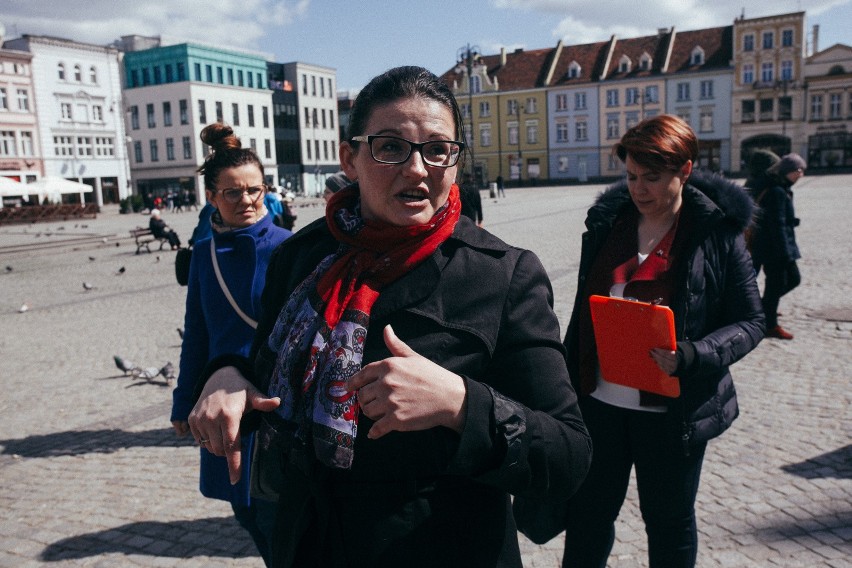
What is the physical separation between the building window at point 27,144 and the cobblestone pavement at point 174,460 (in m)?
48.5

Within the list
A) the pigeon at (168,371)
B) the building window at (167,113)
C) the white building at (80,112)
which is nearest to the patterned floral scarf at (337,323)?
the pigeon at (168,371)

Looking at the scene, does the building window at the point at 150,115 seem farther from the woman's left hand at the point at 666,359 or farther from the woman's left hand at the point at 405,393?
the woman's left hand at the point at 405,393

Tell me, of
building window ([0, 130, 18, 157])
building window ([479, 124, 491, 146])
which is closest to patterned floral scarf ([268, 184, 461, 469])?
→ building window ([0, 130, 18, 157])

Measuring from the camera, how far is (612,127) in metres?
65.1

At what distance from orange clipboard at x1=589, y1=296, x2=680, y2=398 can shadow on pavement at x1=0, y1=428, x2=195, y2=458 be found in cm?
397

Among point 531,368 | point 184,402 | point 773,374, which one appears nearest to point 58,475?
point 184,402

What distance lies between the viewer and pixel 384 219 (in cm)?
170

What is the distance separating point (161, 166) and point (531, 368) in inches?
2646

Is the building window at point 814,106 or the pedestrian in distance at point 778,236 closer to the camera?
the pedestrian in distance at point 778,236

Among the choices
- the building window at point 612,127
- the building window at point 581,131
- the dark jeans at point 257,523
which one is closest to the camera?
the dark jeans at point 257,523

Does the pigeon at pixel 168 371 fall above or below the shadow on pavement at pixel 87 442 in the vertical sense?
above

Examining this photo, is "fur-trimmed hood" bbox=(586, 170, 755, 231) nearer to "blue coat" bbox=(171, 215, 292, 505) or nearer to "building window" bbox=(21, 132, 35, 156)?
"blue coat" bbox=(171, 215, 292, 505)

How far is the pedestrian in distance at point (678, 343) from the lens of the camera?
282cm

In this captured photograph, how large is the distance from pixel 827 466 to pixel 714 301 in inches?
103
